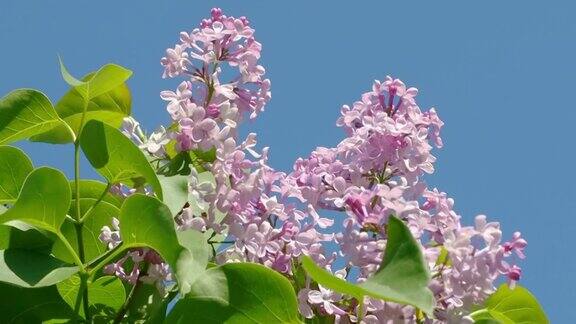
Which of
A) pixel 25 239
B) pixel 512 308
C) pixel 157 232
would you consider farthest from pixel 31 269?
pixel 512 308

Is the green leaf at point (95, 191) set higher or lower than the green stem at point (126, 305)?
higher

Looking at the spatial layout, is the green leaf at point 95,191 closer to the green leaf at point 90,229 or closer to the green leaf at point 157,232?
the green leaf at point 90,229

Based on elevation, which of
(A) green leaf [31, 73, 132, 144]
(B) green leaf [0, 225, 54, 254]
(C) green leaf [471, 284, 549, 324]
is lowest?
(B) green leaf [0, 225, 54, 254]

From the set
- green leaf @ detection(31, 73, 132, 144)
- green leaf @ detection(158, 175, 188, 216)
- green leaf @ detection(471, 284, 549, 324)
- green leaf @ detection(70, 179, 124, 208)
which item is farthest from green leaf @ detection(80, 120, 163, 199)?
green leaf @ detection(471, 284, 549, 324)

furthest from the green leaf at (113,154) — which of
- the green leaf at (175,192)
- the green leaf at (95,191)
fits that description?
the green leaf at (95,191)

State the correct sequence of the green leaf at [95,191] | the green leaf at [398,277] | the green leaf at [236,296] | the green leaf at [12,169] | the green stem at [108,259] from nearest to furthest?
1. the green leaf at [398,277]
2. the green leaf at [236,296]
3. the green stem at [108,259]
4. the green leaf at [12,169]
5. the green leaf at [95,191]

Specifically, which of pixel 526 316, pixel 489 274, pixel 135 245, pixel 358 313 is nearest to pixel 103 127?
pixel 135 245

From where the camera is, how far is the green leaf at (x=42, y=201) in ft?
4.09

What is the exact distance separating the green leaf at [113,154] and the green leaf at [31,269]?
160mm

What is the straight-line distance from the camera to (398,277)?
1079 mm

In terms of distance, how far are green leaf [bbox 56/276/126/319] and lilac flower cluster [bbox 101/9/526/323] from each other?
1.1 inches

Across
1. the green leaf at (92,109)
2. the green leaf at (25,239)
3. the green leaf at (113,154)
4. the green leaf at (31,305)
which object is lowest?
the green leaf at (31,305)

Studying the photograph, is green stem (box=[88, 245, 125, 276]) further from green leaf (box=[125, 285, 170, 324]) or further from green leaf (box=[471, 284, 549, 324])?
green leaf (box=[471, 284, 549, 324])

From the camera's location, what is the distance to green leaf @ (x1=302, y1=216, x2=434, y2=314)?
3.43 ft
